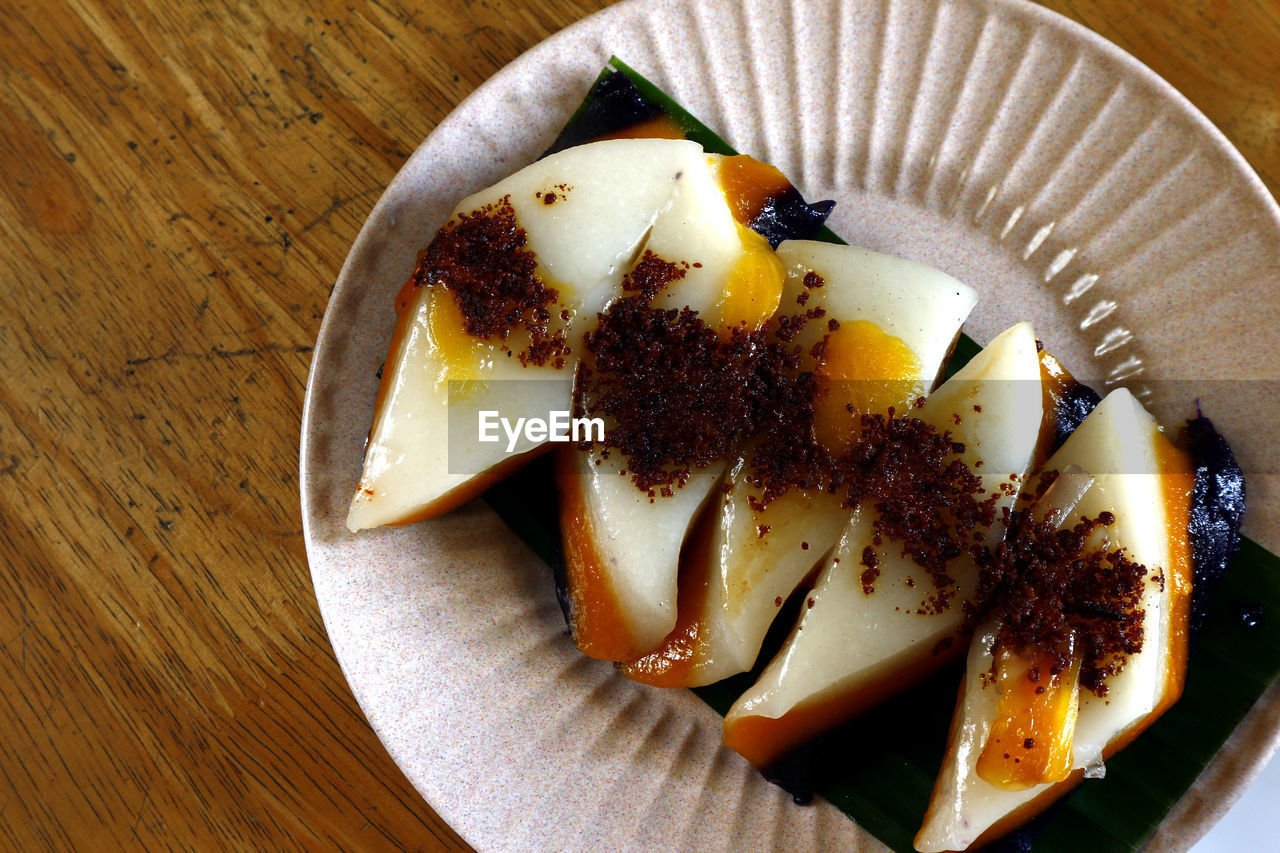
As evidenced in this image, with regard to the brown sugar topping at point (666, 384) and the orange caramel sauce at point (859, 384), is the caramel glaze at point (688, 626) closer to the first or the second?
the brown sugar topping at point (666, 384)

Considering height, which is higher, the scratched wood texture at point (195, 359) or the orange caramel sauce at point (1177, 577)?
the orange caramel sauce at point (1177, 577)

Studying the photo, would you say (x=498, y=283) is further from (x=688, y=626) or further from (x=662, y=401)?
(x=688, y=626)

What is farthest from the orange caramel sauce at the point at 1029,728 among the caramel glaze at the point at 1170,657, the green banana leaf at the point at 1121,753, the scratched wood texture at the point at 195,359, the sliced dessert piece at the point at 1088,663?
the scratched wood texture at the point at 195,359

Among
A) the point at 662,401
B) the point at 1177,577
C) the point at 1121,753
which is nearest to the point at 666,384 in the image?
the point at 662,401

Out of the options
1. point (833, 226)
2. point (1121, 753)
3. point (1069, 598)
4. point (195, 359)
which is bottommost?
point (195, 359)

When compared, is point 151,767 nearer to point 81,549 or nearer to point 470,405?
point 81,549

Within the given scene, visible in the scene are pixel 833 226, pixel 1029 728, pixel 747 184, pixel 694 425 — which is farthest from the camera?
pixel 833 226

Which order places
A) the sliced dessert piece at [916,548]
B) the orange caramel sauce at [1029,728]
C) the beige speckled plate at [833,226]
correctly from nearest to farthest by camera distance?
the orange caramel sauce at [1029,728] → the sliced dessert piece at [916,548] → the beige speckled plate at [833,226]

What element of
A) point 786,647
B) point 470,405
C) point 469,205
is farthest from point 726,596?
point 469,205
